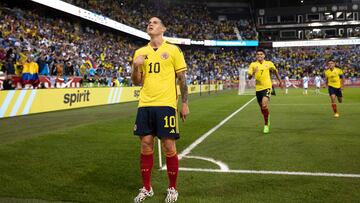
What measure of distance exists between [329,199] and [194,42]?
193 ft

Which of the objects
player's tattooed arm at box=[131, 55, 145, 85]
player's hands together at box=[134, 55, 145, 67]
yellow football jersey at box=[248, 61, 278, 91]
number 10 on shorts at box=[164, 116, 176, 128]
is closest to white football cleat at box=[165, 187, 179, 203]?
number 10 on shorts at box=[164, 116, 176, 128]

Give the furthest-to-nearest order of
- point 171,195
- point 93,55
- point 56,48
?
point 93,55 < point 56,48 < point 171,195

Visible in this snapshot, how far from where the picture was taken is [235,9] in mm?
75562

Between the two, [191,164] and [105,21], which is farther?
[105,21]

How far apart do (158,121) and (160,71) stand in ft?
2.08

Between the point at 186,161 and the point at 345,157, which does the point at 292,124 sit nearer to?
the point at 345,157

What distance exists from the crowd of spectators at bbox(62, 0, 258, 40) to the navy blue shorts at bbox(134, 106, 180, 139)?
4273cm

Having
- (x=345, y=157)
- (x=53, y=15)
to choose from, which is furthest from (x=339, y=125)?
(x=53, y=15)

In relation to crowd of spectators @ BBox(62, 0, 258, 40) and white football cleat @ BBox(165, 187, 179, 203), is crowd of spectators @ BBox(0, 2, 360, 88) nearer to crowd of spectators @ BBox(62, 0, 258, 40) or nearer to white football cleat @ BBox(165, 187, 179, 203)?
crowd of spectators @ BBox(62, 0, 258, 40)

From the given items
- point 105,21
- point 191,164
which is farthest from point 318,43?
point 191,164

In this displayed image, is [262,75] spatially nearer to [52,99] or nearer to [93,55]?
[52,99]

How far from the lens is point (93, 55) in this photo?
34.1 metres

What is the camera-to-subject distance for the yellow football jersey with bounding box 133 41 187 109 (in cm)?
456

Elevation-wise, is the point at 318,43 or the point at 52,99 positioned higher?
the point at 318,43
